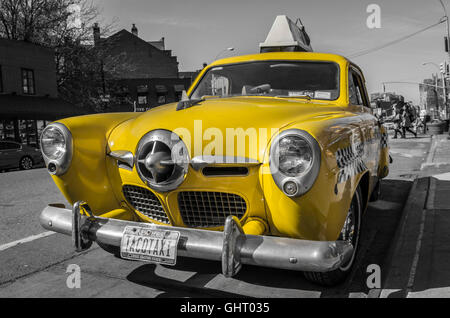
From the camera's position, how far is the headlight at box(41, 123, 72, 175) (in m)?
3.16

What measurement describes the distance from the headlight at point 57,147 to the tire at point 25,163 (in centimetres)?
1491

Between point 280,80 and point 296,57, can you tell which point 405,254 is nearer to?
point 280,80

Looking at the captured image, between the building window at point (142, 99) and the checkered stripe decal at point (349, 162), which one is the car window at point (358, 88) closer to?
the checkered stripe decal at point (349, 162)

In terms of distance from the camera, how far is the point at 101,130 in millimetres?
3307

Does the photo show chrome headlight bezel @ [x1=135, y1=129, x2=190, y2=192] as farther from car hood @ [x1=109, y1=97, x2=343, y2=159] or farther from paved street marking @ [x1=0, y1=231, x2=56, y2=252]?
Answer: paved street marking @ [x1=0, y1=231, x2=56, y2=252]

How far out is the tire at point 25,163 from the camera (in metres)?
16.8

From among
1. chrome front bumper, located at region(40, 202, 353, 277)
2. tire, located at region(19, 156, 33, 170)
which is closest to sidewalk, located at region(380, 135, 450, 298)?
chrome front bumper, located at region(40, 202, 353, 277)

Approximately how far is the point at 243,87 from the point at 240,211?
169 centimetres

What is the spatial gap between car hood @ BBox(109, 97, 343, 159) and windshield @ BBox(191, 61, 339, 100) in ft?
1.79

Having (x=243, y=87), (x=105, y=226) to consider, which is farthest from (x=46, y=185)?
(x=105, y=226)

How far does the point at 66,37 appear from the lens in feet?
93.3

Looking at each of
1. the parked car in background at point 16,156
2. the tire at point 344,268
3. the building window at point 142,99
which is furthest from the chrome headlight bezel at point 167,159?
the building window at point 142,99

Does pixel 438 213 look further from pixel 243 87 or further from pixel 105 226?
pixel 105 226

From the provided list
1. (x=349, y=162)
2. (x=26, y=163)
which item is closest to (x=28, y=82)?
(x=26, y=163)
